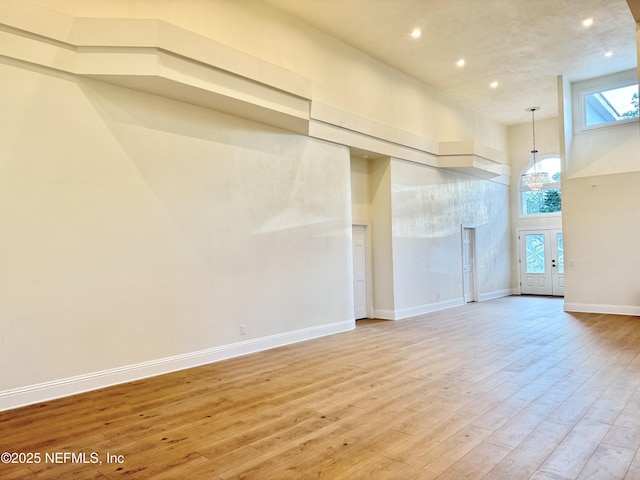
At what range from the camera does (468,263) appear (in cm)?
1102

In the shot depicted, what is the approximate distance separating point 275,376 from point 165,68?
357cm

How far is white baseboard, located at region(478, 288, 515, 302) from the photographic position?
11.2 meters

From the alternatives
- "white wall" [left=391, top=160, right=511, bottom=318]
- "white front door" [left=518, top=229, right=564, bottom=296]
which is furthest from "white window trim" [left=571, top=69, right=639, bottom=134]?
"white front door" [left=518, top=229, right=564, bottom=296]

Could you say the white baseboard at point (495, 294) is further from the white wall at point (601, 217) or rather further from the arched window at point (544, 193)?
the arched window at point (544, 193)

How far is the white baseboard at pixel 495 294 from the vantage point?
11.2 m

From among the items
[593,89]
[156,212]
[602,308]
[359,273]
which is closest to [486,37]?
[593,89]

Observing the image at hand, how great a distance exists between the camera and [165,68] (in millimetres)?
4469

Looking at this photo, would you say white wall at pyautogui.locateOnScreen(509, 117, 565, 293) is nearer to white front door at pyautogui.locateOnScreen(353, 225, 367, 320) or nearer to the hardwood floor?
white front door at pyautogui.locateOnScreen(353, 225, 367, 320)

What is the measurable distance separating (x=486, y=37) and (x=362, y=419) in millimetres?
7001

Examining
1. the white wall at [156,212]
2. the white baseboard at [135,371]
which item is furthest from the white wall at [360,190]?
the white baseboard at [135,371]

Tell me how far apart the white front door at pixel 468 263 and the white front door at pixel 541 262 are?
2.55 meters

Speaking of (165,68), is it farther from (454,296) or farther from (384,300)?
(454,296)

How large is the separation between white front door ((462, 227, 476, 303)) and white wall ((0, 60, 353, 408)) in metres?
5.35

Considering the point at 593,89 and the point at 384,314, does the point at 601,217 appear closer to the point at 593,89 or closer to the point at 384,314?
the point at 593,89
